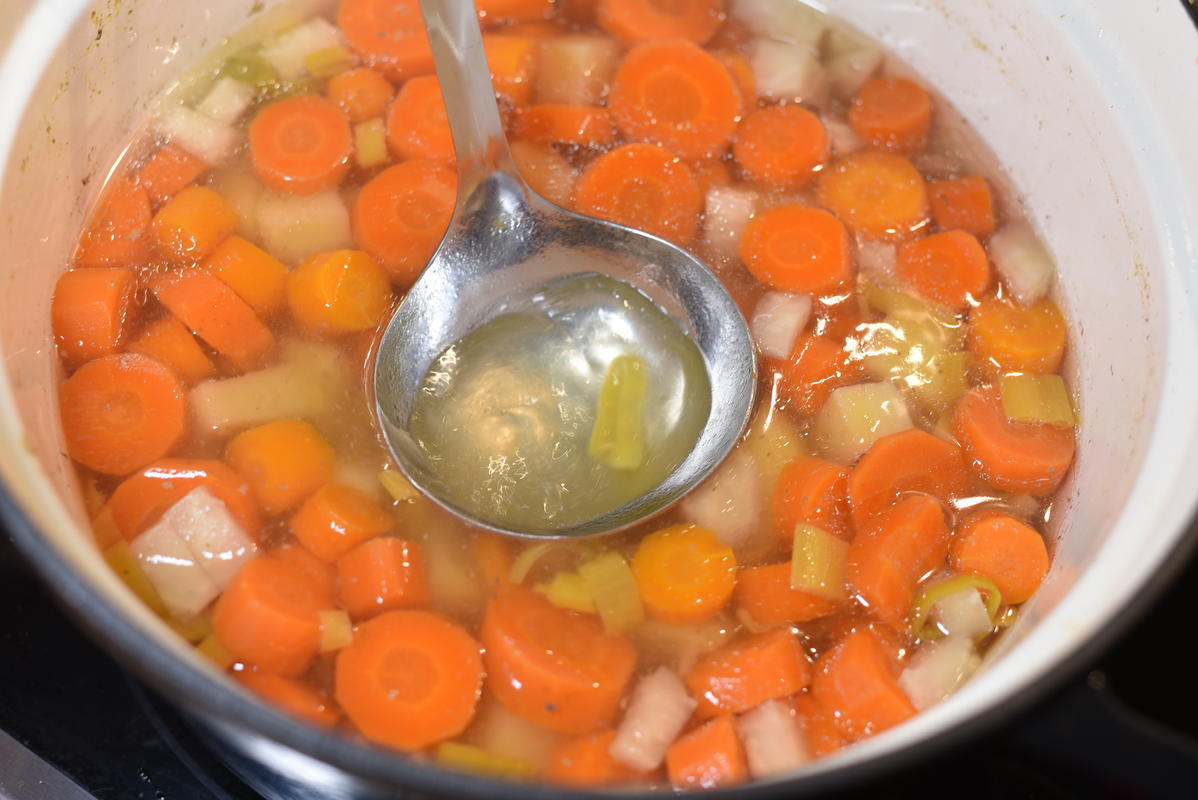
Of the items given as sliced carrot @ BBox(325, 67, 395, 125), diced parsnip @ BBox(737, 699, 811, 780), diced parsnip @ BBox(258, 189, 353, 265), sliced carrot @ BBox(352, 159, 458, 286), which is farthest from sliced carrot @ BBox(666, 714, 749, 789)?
sliced carrot @ BBox(325, 67, 395, 125)

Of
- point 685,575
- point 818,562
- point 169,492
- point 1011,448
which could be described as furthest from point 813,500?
point 169,492

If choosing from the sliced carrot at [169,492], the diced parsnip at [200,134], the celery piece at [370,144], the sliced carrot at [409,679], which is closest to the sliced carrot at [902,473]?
the sliced carrot at [409,679]

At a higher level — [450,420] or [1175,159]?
[1175,159]

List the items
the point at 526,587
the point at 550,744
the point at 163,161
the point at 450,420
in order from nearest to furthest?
the point at 550,744 < the point at 526,587 < the point at 450,420 < the point at 163,161

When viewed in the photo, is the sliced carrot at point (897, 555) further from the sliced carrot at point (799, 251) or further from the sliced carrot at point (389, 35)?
the sliced carrot at point (389, 35)

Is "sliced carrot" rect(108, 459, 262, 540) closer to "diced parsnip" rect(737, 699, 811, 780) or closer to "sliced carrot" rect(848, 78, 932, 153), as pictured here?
"diced parsnip" rect(737, 699, 811, 780)

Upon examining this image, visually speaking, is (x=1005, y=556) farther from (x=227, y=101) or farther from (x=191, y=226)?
(x=227, y=101)

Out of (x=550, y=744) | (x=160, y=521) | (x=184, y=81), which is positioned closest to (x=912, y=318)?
(x=550, y=744)

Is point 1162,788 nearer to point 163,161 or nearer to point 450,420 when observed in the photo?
point 450,420
